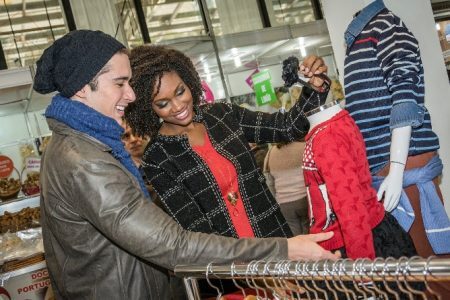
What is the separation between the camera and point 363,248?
5.00 feet

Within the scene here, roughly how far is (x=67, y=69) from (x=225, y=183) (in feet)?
2.63

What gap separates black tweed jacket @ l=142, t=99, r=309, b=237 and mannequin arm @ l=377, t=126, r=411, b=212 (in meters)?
0.45

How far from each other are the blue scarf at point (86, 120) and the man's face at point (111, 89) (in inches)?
2.0

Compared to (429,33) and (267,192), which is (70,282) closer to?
(267,192)

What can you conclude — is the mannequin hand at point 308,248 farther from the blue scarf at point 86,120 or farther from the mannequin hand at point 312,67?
the mannequin hand at point 312,67

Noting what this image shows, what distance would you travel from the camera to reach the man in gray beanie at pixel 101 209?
1.21m

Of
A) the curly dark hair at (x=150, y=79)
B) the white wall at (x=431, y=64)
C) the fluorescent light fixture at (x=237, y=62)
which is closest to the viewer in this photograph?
the curly dark hair at (x=150, y=79)

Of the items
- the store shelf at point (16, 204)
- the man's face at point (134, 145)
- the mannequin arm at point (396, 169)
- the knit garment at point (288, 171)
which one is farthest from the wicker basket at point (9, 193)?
the mannequin arm at point (396, 169)

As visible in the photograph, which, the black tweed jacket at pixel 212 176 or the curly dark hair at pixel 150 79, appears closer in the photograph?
the black tweed jacket at pixel 212 176

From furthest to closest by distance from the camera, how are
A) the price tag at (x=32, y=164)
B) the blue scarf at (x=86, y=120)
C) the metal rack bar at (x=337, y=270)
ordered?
1. the price tag at (x=32, y=164)
2. the blue scarf at (x=86, y=120)
3. the metal rack bar at (x=337, y=270)

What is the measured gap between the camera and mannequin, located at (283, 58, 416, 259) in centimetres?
153

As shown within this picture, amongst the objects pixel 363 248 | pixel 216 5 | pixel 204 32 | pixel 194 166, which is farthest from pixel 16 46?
pixel 363 248

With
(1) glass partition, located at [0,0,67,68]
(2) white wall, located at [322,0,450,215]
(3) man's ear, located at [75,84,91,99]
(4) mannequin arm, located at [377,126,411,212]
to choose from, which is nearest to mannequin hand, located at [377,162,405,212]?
(4) mannequin arm, located at [377,126,411,212]

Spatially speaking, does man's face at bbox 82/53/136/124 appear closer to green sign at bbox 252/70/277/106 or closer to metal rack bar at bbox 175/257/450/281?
metal rack bar at bbox 175/257/450/281
